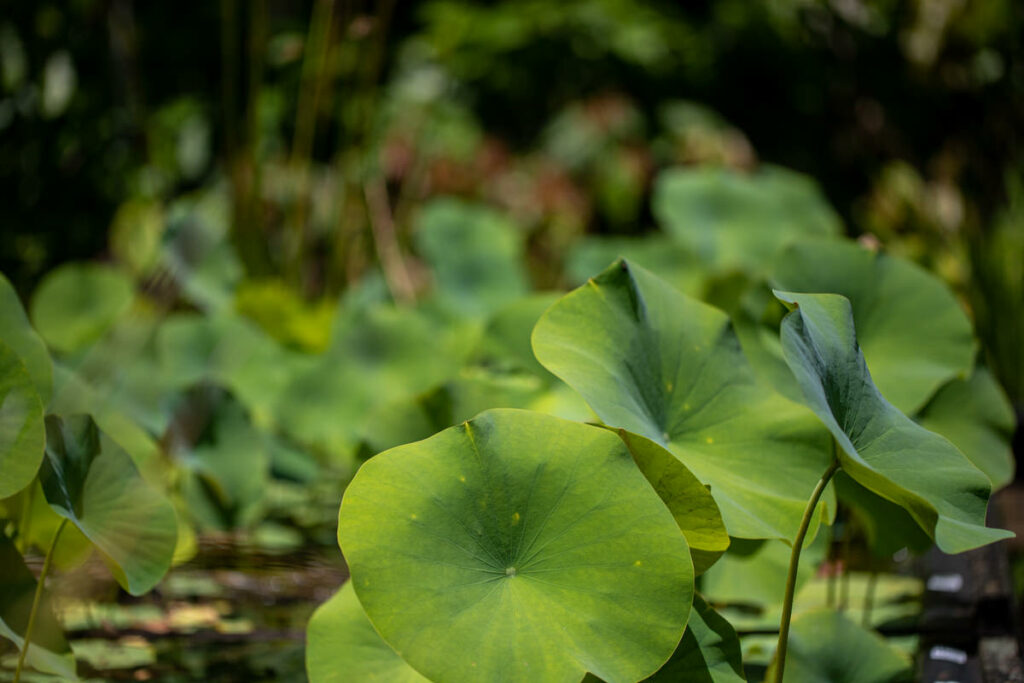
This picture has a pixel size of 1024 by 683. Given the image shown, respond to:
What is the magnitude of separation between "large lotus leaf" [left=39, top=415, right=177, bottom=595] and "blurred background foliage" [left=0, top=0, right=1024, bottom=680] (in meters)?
0.05

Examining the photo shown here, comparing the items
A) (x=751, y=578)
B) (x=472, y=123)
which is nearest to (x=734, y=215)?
→ (x=751, y=578)

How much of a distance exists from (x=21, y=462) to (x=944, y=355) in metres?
0.46

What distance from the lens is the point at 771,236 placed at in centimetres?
109

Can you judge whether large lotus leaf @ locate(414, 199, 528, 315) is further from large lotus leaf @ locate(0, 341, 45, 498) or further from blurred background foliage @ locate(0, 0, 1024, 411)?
large lotus leaf @ locate(0, 341, 45, 498)

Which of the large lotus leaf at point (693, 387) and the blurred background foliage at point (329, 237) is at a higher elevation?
the large lotus leaf at point (693, 387)

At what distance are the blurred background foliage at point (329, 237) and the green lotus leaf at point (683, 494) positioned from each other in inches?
4.4

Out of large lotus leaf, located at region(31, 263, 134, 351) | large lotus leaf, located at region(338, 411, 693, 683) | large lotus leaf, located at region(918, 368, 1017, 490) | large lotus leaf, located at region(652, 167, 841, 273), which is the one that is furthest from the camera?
large lotus leaf, located at region(652, 167, 841, 273)

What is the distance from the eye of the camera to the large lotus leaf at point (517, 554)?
30cm

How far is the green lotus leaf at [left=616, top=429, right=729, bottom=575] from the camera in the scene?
1.09 feet

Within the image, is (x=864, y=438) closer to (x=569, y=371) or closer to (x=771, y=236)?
(x=569, y=371)

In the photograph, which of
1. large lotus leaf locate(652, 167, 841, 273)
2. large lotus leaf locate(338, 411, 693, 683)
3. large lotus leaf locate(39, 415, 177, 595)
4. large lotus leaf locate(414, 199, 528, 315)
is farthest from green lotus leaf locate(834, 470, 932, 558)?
large lotus leaf locate(414, 199, 528, 315)

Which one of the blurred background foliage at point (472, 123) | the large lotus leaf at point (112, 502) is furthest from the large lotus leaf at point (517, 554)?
the blurred background foliage at point (472, 123)

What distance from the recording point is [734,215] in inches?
44.6

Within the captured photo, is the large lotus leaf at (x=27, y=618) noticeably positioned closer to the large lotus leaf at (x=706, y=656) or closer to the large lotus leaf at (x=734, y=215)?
the large lotus leaf at (x=706, y=656)
